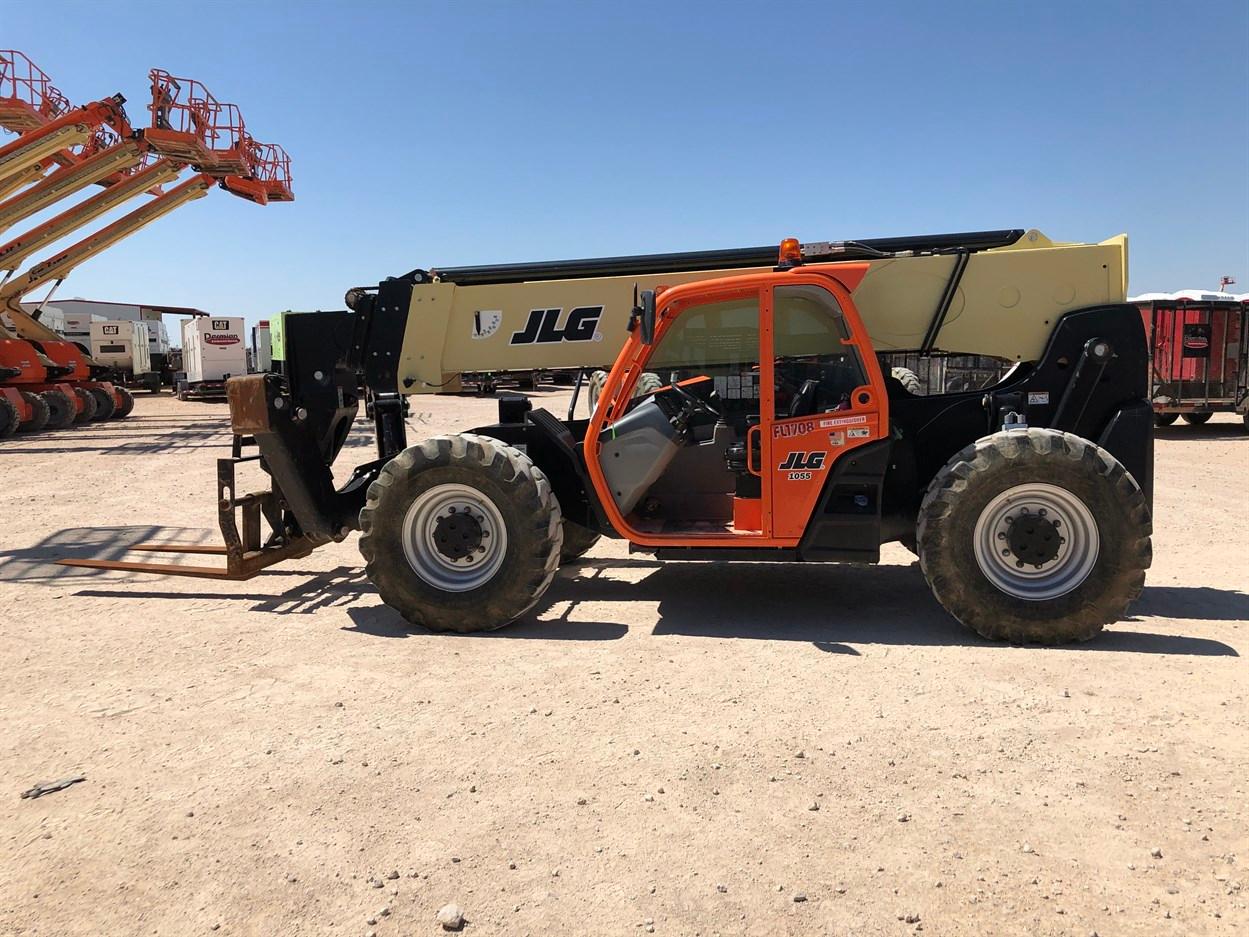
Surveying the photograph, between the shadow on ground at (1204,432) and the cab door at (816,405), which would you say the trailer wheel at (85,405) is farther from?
the shadow on ground at (1204,432)

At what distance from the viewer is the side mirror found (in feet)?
18.0

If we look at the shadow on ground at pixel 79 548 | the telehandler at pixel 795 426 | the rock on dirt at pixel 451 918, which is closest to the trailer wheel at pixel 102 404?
the shadow on ground at pixel 79 548

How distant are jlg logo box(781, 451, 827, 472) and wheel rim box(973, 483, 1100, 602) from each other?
100 cm

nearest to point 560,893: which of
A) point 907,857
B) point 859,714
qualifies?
point 907,857

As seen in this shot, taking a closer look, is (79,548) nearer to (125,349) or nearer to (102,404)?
(102,404)

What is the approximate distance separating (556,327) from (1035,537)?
340cm

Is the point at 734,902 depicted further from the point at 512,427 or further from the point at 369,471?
the point at 369,471

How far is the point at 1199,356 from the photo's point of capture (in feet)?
60.4

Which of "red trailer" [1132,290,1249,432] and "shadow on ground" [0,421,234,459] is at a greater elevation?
"red trailer" [1132,290,1249,432]

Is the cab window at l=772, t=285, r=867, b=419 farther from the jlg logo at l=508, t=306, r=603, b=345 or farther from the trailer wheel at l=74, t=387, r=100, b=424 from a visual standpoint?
the trailer wheel at l=74, t=387, r=100, b=424

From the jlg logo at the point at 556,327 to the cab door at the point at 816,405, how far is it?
128cm

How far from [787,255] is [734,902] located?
414 centimetres

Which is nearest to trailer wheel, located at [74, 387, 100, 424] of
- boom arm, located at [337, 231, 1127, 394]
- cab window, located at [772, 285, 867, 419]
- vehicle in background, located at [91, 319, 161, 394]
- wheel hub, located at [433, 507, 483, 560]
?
vehicle in background, located at [91, 319, 161, 394]

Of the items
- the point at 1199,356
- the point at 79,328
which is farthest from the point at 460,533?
the point at 79,328
